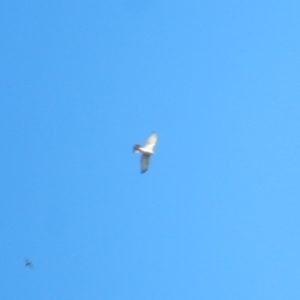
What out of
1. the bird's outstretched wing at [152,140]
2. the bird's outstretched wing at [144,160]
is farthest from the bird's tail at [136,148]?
the bird's outstretched wing at [152,140]

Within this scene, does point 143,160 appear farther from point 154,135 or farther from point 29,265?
point 29,265

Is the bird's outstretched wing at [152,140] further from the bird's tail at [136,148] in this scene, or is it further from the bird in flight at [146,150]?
the bird's tail at [136,148]

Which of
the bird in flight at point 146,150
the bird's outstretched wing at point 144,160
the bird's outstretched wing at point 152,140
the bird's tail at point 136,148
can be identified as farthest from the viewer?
the bird's outstretched wing at point 152,140

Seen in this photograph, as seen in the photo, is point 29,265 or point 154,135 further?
point 29,265

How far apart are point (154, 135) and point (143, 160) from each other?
137 centimetres

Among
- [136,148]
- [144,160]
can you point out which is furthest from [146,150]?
[136,148]

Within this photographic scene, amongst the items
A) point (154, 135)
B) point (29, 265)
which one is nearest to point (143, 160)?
point (154, 135)

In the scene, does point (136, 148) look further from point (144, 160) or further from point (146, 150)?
point (144, 160)

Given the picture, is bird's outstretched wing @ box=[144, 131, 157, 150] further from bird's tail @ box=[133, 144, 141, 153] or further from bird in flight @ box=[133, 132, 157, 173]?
bird's tail @ box=[133, 144, 141, 153]

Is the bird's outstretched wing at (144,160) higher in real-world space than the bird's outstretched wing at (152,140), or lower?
lower

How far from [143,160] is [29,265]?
993 centimetres

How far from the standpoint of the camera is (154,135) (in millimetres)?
37562

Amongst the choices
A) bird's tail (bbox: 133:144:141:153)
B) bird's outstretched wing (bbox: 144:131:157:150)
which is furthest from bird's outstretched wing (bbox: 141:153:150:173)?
bird's outstretched wing (bbox: 144:131:157:150)

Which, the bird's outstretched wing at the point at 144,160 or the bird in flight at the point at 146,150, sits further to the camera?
the bird's outstretched wing at the point at 144,160
